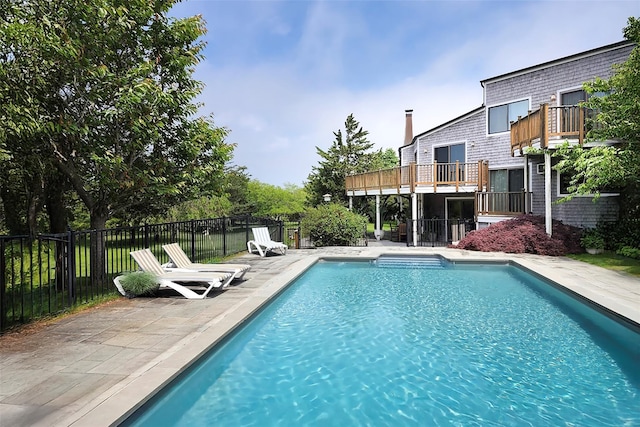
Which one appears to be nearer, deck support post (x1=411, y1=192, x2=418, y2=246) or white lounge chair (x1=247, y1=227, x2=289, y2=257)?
white lounge chair (x1=247, y1=227, x2=289, y2=257)

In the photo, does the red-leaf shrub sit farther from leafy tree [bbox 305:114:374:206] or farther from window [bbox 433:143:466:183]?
leafy tree [bbox 305:114:374:206]

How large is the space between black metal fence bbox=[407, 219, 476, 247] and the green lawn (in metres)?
5.14

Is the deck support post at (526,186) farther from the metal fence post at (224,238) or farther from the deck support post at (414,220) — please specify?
the metal fence post at (224,238)

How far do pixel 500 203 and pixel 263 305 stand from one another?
43.5 feet

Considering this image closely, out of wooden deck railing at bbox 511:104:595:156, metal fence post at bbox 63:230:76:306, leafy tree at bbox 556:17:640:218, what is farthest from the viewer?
wooden deck railing at bbox 511:104:595:156

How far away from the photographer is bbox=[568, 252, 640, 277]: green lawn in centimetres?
998

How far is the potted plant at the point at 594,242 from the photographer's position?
1300 centimetres

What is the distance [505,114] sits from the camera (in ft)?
57.9

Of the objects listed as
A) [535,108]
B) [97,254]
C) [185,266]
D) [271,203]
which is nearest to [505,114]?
[535,108]

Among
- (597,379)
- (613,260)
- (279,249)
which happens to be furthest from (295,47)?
(597,379)

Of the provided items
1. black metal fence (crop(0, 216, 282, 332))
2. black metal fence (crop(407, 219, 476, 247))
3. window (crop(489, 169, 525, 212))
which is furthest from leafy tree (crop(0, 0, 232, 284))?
window (crop(489, 169, 525, 212))


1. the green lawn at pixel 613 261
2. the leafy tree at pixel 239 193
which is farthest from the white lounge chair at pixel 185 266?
the leafy tree at pixel 239 193

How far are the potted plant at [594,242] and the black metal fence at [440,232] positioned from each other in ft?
15.7

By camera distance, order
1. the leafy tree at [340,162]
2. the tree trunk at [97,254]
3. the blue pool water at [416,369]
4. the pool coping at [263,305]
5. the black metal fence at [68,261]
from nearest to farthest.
→ the pool coping at [263,305], the blue pool water at [416,369], the black metal fence at [68,261], the tree trunk at [97,254], the leafy tree at [340,162]
